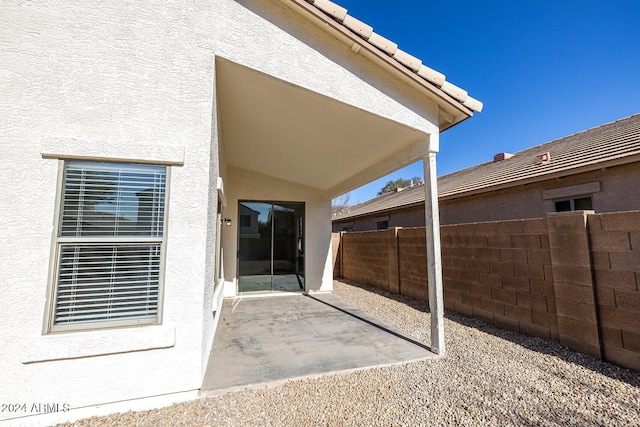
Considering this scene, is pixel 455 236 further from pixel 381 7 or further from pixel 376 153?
pixel 381 7

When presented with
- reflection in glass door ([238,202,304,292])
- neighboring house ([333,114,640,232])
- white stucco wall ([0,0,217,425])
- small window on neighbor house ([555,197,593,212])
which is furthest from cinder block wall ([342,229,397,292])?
white stucco wall ([0,0,217,425])

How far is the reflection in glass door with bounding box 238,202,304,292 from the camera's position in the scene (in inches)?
360

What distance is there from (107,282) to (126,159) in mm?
1474

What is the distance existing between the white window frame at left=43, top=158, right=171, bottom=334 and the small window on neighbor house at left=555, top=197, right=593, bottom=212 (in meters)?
9.50

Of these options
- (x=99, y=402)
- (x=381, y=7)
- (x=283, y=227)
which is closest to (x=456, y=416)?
(x=99, y=402)

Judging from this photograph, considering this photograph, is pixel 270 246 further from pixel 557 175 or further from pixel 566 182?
pixel 566 182

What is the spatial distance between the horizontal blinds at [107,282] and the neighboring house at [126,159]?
14 millimetres

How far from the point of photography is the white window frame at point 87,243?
9.65 feet

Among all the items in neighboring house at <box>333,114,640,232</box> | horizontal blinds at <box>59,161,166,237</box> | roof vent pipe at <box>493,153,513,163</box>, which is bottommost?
horizontal blinds at <box>59,161,166,237</box>

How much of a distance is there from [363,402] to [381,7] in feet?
34.2

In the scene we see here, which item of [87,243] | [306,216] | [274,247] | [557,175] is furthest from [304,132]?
[557,175]

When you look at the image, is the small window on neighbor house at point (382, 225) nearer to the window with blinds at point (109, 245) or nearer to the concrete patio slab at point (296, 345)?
the concrete patio slab at point (296, 345)

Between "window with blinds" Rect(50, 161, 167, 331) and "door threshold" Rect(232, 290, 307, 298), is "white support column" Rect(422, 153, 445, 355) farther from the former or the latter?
"door threshold" Rect(232, 290, 307, 298)

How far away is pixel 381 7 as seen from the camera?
28.2 ft
